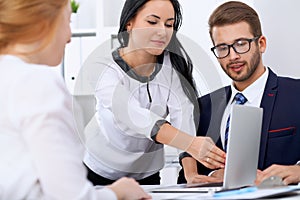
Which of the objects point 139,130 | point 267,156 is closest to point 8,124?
point 139,130

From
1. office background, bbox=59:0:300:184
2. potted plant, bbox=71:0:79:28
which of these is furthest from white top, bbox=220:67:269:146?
potted plant, bbox=71:0:79:28

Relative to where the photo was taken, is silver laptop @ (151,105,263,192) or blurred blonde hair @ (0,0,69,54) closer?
blurred blonde hair @ (0,0,69,54)

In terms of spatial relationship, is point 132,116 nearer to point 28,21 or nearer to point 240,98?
point 240,98

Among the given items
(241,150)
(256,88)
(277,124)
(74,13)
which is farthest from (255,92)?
(74,13)

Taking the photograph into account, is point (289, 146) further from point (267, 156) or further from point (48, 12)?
point (48, 12)

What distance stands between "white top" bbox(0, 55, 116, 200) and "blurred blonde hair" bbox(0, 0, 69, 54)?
0.24 feet

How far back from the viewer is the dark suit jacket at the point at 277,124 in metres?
1.90

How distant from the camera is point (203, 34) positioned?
8.77 feet

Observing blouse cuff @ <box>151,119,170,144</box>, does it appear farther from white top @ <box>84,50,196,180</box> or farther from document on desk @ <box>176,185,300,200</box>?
document on desk @ <box>176,185,300,200</box>

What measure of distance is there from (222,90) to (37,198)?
1252 millimetres

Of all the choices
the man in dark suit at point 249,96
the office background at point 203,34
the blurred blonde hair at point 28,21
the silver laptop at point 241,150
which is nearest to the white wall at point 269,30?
the office background at point 203,34

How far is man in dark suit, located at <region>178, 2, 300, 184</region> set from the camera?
6.23 feet

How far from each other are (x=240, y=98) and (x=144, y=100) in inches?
15.2

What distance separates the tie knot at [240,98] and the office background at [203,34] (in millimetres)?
254
